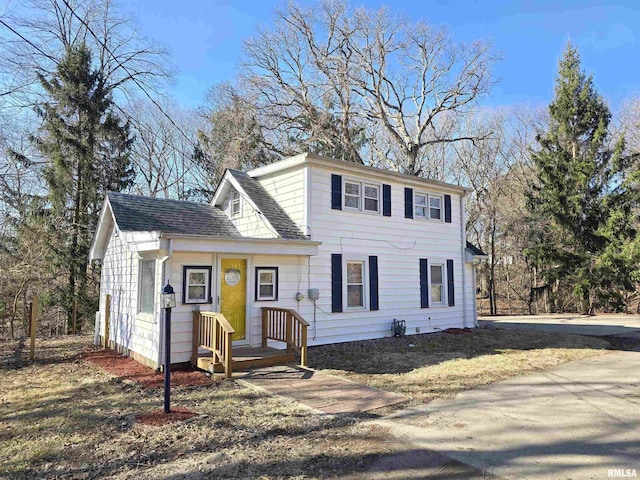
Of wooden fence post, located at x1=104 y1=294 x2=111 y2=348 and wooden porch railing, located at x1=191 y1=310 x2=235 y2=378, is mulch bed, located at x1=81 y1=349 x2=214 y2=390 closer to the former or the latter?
wooden porch railing, located at x1=191 y1=310 x2=235 y2=378

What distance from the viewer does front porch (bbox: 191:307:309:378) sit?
6965 mm

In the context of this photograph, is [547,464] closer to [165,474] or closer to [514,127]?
[165,474]

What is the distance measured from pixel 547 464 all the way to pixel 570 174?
18604mm

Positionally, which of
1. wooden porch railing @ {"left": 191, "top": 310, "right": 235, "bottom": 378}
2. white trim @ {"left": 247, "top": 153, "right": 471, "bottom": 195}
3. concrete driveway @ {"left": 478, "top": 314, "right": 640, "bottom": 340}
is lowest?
concrete driveway @ {"left": 478, "top": 314, "right": 640, "bottom": 340}

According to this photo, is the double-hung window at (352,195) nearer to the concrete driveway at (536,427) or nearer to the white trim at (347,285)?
the white trim at (347,285)

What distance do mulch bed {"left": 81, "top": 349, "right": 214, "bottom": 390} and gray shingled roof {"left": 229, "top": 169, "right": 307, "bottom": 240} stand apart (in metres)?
3.56

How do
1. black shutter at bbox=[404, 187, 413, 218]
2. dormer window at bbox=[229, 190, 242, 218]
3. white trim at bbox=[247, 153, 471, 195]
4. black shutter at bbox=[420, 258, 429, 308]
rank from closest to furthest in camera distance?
white trim at bbox=[247, 153, 471, 195], dormer window at bbox=[229, 190, 242, 218], black shutter at bbox=[404, 187, 413, 218], black shutter at bbox=[420, 258, 429, 308]

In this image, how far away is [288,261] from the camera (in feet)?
30.3

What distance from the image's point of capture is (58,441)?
4.37 m

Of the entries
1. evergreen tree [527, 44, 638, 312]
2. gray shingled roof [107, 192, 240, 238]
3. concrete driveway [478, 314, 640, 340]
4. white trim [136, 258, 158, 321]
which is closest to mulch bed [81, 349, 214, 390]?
white trim [136, 258, 158, 321]

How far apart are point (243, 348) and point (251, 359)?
0.88 meters

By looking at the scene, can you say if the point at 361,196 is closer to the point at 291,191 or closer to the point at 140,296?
the point at 291,191

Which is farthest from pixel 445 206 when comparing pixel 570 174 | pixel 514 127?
pixel 514 127

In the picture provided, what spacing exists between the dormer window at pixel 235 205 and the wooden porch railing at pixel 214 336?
429 centimetres
